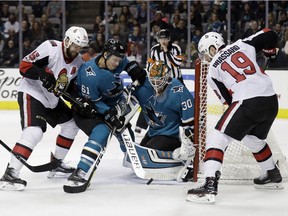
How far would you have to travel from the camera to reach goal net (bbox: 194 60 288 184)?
434 cm

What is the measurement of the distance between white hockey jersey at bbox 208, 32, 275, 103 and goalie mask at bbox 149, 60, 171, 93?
0.41 metres

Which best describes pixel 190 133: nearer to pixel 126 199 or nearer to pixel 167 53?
pixel 126 199

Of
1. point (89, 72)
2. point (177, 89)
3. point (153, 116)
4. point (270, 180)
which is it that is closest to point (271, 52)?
point (177, 89)

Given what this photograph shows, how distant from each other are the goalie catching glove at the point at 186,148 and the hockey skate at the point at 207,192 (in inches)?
18.1

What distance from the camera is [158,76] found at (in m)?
4.31

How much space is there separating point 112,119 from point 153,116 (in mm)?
331

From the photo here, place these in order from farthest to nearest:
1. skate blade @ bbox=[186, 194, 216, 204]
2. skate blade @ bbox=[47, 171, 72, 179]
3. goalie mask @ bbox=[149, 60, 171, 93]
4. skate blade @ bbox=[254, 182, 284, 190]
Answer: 1. skate blade @ bbox=[47, 171, 72, 179]
2. goalie mask @ bbox=[149, 60, 171, 93]
3. skate blade @ bbox=[254, 182, 284, 190]
4. skate blade @ bbox=[186, 194, 216, 204]

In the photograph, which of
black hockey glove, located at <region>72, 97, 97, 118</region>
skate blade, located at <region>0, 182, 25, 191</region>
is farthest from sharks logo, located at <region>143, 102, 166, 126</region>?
skate blade, located at <region>0, 182, 25, 191</region>

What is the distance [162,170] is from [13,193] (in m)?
0.89

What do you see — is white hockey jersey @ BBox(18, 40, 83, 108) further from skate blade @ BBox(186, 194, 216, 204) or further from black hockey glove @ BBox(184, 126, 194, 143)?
skate blade @ BBox(186, 194, 216, 204)

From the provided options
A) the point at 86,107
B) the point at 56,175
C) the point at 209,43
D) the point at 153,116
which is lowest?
the point at 56,175

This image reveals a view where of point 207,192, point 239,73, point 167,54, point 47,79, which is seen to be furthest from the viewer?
point 167,54

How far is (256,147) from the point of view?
4.15m

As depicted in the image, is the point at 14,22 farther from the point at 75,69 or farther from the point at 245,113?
Answer: the point at 245,113
